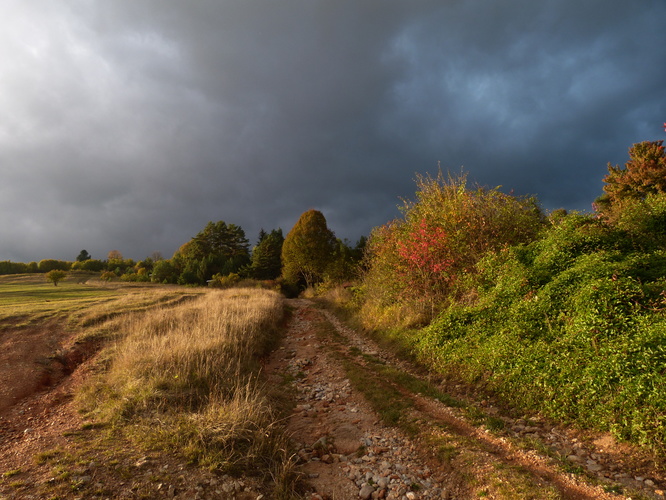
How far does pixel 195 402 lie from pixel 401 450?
3627mm

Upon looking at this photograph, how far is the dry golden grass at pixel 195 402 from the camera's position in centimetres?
428

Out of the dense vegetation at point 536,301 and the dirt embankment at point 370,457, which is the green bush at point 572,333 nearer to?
the dense vegetation at point 536,301

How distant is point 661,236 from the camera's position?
7992 millimetres

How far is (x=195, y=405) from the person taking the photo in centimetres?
573

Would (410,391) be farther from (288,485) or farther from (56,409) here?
(56,409)

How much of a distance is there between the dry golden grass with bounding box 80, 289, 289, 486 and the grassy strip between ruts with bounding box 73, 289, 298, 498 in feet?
0.04

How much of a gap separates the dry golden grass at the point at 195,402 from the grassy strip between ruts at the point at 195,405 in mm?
11

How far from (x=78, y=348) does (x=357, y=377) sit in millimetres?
8833

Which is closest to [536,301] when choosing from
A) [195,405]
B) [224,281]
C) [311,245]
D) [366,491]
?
[366,491]

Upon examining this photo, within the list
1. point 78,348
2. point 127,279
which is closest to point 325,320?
point 78,348

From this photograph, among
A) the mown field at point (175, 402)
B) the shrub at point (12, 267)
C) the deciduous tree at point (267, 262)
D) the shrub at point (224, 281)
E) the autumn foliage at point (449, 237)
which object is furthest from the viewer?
the shrub at point (12, 267)

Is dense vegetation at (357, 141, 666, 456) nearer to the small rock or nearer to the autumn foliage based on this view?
the autumn foliage

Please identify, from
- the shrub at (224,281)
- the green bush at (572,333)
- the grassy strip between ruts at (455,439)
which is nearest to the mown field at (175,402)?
the grassy strip between ruts at (455,439)

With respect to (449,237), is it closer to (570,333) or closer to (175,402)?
(570,333)
